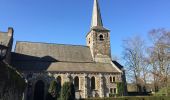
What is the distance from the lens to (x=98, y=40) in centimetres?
4484

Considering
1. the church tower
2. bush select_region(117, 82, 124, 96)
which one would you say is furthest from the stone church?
bush select_region(117, 82, 124, 96)

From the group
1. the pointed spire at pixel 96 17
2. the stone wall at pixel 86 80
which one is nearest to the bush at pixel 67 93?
the stone wall at pixel 86 80

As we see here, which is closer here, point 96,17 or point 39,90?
point 39,90

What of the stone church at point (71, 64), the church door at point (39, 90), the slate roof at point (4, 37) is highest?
the slate roof at point (4, 37)

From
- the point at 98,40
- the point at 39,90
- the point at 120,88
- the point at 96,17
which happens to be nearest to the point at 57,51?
the point at 98,40

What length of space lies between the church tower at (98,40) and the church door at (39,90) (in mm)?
13126

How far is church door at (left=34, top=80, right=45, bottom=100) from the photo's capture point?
115 ft

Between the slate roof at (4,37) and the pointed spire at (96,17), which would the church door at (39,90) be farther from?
the pointed spire at (96,17)

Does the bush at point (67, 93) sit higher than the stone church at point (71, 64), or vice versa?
the stone church at point (71, 64)

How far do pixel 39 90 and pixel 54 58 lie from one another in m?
7.91

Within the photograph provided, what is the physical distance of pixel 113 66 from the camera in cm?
4206

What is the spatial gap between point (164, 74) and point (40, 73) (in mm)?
21679

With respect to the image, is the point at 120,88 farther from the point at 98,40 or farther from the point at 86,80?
the point at 98,40

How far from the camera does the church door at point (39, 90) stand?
35.1 meters
